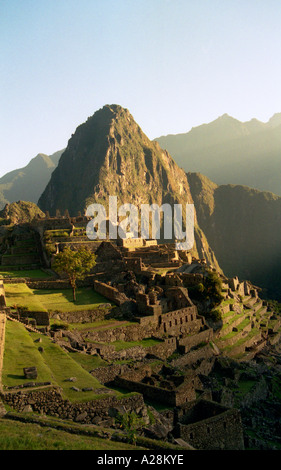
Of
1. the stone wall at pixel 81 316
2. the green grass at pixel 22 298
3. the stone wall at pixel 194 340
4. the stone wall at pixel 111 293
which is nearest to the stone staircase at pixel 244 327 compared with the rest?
the stone wall at pixel 194 340

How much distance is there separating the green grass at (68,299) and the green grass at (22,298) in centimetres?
126

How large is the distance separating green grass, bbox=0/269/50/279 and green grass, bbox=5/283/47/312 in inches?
302

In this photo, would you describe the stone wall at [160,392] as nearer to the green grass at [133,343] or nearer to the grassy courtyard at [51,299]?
the green grass at [133,343]

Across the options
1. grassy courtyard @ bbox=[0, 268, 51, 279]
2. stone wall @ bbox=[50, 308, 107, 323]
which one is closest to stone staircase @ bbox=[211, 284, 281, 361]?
stone wall @ bbox=[50, 308, 107, 323]

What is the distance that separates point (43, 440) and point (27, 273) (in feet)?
140

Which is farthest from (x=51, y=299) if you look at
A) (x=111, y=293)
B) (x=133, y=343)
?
(x=133, y=343)

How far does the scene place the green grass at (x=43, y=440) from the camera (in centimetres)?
1093

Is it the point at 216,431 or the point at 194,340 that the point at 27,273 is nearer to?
the point at 194,340

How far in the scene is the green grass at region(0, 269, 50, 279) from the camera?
49656 mm

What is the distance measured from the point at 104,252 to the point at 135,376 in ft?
97.9

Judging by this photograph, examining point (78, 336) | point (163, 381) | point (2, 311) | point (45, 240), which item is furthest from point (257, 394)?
point (45, 240)

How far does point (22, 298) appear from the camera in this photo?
116ft

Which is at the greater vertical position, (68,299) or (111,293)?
(111,293)

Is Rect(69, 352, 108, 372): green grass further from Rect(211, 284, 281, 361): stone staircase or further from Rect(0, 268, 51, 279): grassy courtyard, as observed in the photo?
Rect(0, 268, 51, 279): grassy courtyard
